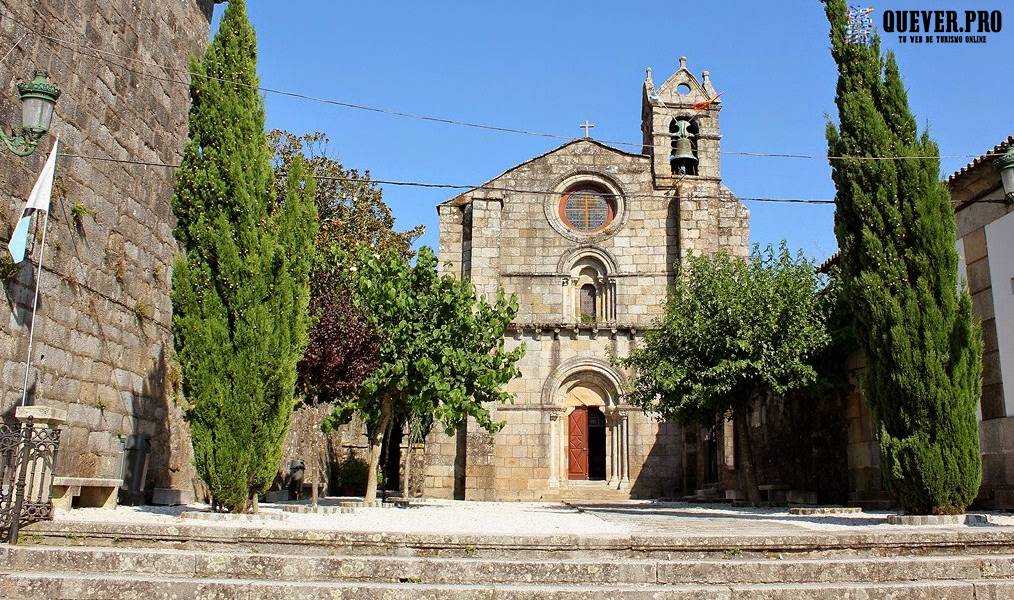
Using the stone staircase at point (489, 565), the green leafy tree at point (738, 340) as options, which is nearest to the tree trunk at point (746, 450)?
the green leafy tree at point (738, 340)

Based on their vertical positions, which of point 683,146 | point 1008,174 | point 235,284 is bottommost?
point 235,284

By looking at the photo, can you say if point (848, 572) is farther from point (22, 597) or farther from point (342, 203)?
point (342, 203)

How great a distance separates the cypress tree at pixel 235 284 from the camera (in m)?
9.65

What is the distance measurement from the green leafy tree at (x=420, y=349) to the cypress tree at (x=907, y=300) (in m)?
7.35

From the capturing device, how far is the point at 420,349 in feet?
51.8

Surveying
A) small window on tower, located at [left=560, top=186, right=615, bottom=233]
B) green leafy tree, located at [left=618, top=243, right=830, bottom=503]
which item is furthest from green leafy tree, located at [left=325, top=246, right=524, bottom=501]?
small window on tower, located at [left=560, top=186, right=615, bottom=233]

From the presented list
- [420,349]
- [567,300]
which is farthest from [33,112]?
[567,300]

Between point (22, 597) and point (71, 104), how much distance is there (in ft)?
21.7

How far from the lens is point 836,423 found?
57.6 feet

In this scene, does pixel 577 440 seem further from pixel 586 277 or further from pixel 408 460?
pixel 408 460

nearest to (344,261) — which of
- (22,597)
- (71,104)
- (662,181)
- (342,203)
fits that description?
(71,104)

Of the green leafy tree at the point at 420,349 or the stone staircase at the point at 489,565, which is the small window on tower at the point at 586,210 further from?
the stone staircase at the point at 489,565

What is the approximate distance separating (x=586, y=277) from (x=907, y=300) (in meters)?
14.7

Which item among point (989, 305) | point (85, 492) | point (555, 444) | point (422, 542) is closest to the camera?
point (422, 542)
